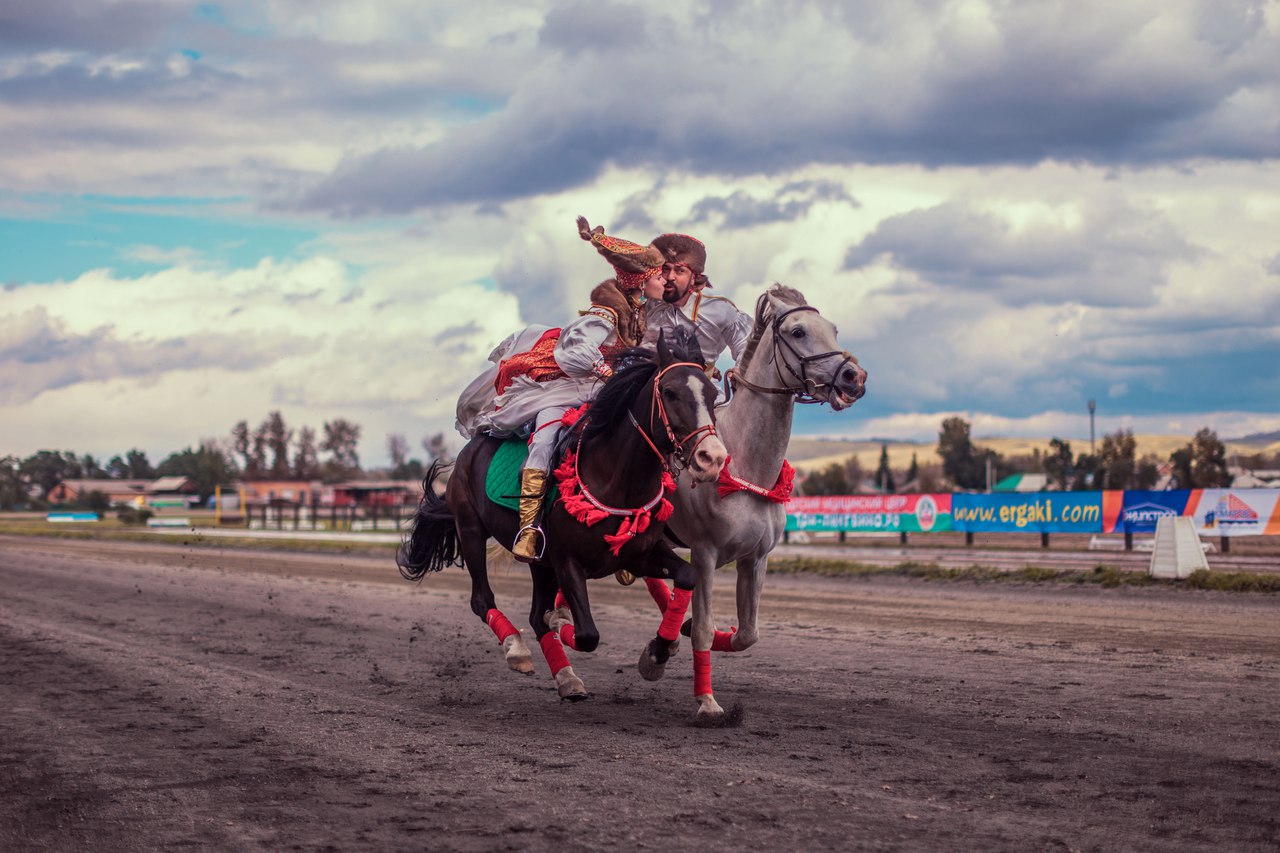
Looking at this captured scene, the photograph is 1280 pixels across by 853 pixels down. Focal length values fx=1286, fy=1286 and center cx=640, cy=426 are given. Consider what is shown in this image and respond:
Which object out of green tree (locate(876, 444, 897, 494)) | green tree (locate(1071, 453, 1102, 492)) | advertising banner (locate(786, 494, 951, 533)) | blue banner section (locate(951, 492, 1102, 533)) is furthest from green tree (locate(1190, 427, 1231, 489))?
blue banner section (locate(951, 492, 1102, 533))

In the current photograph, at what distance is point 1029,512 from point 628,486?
71.2 ft

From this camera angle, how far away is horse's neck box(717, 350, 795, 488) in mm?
7766

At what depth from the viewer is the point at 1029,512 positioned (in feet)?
90.5

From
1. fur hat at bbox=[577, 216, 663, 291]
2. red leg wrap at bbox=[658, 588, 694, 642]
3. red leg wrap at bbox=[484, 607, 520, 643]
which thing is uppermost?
fur hat at bbox=[577, 216, 663, 291]

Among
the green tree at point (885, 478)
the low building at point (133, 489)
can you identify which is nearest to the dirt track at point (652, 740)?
the green tree at point (885, 478)

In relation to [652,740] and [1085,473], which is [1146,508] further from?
[1085,473]

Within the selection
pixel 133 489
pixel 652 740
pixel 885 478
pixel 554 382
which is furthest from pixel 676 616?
pixel 133 489

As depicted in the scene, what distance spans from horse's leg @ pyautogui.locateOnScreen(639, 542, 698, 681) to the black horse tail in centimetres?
269

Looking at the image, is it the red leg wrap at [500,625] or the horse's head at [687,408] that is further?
the red leg wrap at [500,625]

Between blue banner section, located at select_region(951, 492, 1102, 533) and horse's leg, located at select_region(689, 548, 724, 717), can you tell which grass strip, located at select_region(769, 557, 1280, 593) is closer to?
blue banner section, located at select_region(951, 492, 1102, 533)

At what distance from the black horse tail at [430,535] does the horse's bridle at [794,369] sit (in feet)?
11.8

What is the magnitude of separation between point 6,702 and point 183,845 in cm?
468

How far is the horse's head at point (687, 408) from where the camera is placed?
669 cm

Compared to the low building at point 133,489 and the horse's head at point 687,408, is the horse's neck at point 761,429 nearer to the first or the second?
the horse's head at point 687,408
